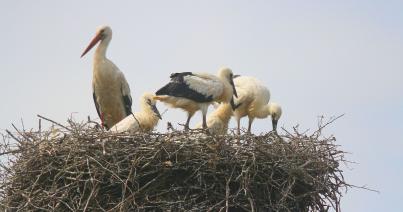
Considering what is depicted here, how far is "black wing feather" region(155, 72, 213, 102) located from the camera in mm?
10500

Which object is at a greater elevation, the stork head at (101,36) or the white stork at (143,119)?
the stork head at (101,36)

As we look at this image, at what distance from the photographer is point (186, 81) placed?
34.8 ft

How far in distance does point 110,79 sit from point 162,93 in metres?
1.07

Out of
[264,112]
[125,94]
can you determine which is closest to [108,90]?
[125,94]

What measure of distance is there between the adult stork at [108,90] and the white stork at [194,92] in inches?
34.8

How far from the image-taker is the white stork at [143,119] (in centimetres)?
973

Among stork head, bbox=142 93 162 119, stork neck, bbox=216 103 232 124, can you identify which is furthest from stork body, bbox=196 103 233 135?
stork head, bbox=142 93 162 119

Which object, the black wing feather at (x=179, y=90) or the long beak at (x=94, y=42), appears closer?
the black wing feather at (x=179, y=90)

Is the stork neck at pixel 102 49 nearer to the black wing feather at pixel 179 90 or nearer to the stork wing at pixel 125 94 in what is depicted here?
the stork wing at pixel 125 94

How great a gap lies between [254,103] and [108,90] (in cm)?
169

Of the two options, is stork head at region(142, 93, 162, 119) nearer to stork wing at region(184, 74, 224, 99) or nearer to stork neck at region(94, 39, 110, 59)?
stork wing at region(184, 74, 224, 99)

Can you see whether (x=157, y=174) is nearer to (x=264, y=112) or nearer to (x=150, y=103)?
(x=150, y=103)

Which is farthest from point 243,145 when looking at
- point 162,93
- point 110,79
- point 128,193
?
point 110,79

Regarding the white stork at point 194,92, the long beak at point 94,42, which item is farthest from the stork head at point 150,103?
the long beak at point 94,42
